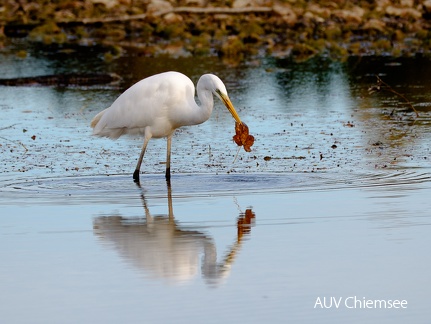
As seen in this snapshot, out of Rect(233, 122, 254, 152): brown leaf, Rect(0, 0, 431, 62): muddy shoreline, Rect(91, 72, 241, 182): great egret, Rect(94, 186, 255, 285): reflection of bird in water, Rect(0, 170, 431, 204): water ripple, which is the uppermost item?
Rect(0, 0, 431, 62): muddy shoreline

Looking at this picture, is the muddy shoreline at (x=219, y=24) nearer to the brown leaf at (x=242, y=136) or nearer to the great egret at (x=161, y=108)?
the great egret at (x=161, y=108)

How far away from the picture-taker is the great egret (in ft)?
38.0

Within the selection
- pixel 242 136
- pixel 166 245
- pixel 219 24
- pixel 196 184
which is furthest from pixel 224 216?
pixel 219 24

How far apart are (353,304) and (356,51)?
57.5 ft

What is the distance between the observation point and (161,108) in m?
11.9

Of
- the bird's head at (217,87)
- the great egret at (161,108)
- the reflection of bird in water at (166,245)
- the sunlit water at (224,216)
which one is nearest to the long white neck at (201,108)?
the great egret at (161,108)

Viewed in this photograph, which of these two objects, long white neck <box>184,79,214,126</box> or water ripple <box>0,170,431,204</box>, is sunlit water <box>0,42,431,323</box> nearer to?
water ripple <box>0,170,431,204</box>

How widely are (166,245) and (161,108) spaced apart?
3.64 meters

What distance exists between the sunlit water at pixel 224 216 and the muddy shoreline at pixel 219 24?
8634 mm

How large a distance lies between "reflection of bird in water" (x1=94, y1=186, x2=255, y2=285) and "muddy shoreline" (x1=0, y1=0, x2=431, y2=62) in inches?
615

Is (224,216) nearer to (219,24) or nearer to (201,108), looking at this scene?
(201,108)

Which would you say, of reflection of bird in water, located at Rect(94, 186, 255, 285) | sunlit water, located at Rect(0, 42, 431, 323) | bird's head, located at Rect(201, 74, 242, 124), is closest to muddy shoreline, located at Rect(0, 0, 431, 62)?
sunlit water, located at Rect(0, 42, 431, 323)

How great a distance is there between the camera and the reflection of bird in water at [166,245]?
301 inches

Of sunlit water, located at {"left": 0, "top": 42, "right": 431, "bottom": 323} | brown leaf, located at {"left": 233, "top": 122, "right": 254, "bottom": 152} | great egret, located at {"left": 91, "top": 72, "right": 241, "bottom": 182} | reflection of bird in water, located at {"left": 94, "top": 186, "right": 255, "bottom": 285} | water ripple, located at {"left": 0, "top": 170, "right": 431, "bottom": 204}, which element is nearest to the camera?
sunlit water, located at {"left": 0, "top": 42, "right": 431, "bottom": 323}
